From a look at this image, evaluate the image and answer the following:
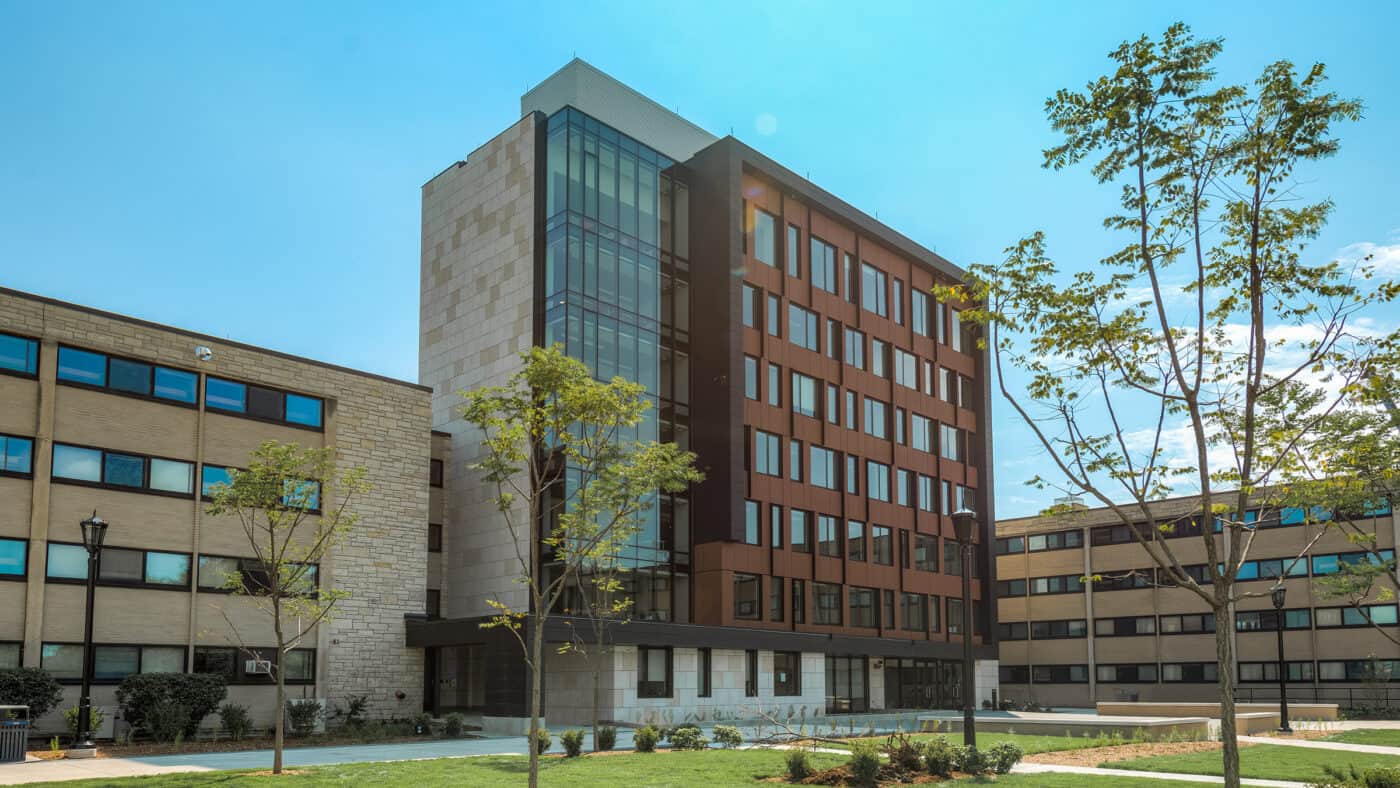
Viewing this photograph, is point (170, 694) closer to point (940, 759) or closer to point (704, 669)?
point (704, 669)

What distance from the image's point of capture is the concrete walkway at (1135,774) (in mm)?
20064

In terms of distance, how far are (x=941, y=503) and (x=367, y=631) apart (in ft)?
106

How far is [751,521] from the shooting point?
160ft

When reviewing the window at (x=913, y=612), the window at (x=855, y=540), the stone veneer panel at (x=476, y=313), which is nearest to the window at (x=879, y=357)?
the window at (x=855, y=540)

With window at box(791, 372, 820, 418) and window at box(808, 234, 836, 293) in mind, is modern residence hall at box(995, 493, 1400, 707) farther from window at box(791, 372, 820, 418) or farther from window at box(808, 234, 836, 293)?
window at box(808, 234, 836, 293)

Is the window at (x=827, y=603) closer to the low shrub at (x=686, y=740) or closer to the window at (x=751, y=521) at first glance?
the window at (x=751, y=521)

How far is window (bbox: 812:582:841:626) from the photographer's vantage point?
170ft

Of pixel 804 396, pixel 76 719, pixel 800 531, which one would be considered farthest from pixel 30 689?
pixel 804 396

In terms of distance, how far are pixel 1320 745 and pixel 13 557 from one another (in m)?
35.2

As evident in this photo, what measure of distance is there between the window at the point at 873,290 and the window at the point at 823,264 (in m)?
2.28

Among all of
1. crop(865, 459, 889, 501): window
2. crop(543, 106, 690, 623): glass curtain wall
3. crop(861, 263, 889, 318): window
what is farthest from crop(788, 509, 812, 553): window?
crop(861, 263, 889, 318): window

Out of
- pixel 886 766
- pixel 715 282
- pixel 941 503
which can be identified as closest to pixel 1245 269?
pixel 886 766

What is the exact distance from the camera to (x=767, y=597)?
160 ft

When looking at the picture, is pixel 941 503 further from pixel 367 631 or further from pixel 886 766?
pixel 886 766
